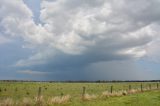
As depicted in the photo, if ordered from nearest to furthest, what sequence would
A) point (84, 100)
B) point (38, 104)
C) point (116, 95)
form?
point (38, 104), point (84, 100), point (116, 95)

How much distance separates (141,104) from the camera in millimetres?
28844

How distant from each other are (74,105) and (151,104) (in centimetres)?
849

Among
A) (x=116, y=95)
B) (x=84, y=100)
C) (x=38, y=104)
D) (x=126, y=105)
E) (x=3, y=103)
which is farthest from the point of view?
(x=116, y=95)

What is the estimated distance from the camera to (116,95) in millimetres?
38562

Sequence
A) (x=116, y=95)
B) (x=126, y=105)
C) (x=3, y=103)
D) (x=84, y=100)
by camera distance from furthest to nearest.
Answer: (x=116, y=95) < (x=84, y=100) < (x=126, y=105) < (x=3, y=103)

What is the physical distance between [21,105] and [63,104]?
4.90 metres

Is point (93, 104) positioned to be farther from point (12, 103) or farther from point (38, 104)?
point (12, 103)

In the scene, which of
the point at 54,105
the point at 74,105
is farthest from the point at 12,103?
the point at 74,105

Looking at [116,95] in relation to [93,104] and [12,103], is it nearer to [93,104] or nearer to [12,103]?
[93,104]

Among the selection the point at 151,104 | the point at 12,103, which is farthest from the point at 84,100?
the point at 12,103

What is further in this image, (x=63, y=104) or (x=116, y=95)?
(x=116, y=95)

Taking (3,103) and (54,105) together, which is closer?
(3,103)

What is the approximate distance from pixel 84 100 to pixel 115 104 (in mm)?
4498

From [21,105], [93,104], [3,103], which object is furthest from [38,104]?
[93,104]
